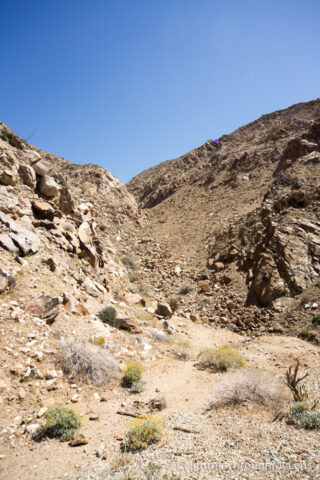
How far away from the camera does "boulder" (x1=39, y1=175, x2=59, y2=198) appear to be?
11352mm

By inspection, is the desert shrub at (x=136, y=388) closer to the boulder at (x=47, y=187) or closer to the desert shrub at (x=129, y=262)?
the boulder at (x=47, y=187)

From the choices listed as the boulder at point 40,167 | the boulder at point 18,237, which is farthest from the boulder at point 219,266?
the boulder at point 40,167

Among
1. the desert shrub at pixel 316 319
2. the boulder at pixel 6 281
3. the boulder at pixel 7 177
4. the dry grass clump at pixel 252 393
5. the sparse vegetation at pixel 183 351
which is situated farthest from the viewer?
the boulder at pixel 7 177

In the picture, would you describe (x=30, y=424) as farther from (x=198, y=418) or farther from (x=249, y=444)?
(x=249, y=444)

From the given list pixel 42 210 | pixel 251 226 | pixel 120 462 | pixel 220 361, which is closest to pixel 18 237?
pixel 42 210

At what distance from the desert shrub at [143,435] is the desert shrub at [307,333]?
23.6ft

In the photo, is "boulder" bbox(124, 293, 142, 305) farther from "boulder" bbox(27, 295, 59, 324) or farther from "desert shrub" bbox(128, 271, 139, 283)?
"boulder" bbox(27, 295, 59, 324)

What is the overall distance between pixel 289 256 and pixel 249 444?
32.2ft

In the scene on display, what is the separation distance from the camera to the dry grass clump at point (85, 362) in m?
5.46

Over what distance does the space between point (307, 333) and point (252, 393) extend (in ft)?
17.9

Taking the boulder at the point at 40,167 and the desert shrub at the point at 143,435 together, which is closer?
the desert shrub at the point at 143,435

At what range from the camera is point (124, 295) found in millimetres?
11430

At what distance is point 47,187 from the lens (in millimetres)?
11375

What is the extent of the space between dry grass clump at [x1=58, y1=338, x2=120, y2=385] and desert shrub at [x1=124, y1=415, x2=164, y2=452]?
1.92 m
